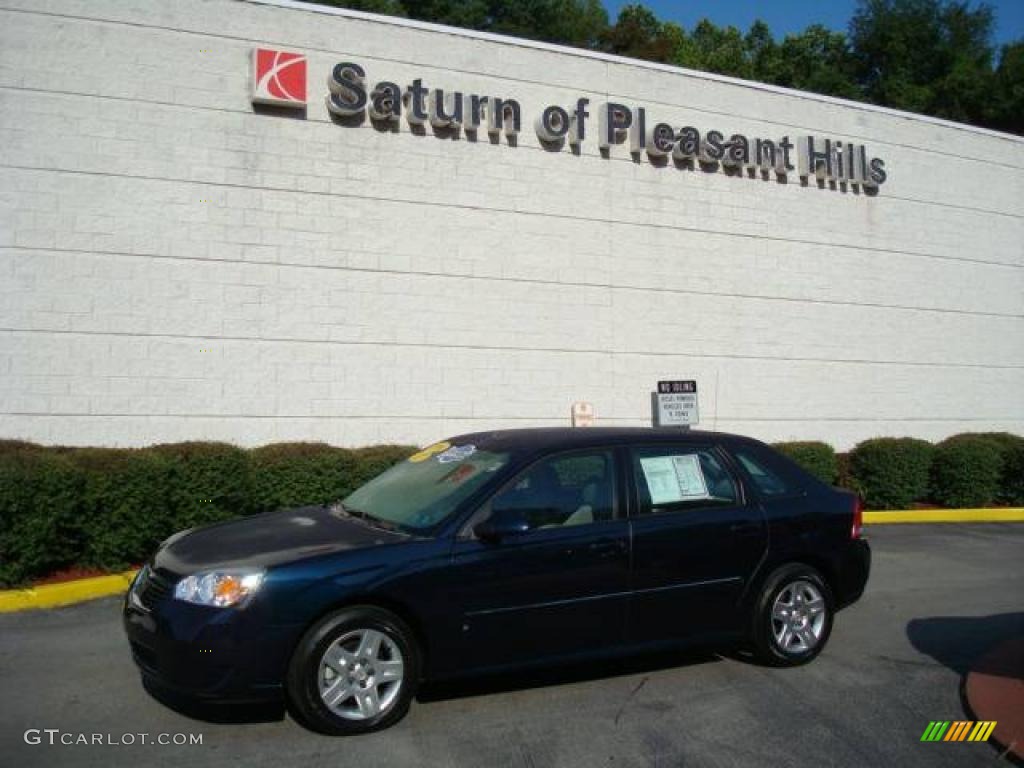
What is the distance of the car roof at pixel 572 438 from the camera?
5740 mm

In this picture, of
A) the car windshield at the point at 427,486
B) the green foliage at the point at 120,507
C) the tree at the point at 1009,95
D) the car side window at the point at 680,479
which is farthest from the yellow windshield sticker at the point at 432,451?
the tree at the point at 1009,95

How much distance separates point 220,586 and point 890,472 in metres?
11.7

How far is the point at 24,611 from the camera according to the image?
24.9ft

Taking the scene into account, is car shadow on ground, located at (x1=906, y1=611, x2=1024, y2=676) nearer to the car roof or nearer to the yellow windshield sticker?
the car roof

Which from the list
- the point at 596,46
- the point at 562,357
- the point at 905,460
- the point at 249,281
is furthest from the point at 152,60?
the point at 596,46

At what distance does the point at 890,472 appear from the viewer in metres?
14.0

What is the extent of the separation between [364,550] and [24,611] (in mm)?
4200

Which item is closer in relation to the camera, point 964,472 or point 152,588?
point 152,588

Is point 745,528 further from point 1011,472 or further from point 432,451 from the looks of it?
point 1011,472

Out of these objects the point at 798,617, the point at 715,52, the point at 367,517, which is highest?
the point at 715,52

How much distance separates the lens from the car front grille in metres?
4.82

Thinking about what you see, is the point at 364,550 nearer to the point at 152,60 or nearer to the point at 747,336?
the point at 152,60

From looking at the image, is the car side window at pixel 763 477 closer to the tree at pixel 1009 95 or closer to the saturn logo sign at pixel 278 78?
the saturn logo sign at pixel 278 78

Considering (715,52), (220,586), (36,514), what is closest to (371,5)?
(715,52)
